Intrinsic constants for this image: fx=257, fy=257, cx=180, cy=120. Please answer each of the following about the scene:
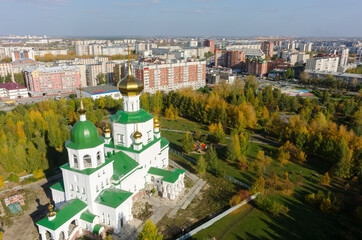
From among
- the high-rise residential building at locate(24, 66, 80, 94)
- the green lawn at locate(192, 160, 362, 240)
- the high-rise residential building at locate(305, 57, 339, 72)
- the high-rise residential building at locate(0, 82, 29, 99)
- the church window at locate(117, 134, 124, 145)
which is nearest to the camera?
the green lawn at locate(192, 160, 362, 240)

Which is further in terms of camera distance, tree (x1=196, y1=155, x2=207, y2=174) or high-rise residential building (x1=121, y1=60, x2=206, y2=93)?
high-rise residential building (x1=121, y1=60, x2=206, y2=93)

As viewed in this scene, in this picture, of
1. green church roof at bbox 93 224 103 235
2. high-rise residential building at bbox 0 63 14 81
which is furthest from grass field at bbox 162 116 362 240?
high-rise residential building at bbox 0 63 14 81

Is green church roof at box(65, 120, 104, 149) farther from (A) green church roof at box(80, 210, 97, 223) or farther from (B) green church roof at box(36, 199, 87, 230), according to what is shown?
(A) green church roof at box(80, 210, 97, 223)

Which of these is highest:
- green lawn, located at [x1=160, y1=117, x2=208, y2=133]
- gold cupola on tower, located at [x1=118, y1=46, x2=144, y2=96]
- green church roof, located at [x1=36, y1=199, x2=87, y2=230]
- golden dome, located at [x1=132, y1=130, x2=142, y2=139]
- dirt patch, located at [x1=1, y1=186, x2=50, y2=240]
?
gold cupola on tower, located at [x1=118, y1=46, x2=144, y2=96]

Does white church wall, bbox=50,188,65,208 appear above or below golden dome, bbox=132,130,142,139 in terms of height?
below

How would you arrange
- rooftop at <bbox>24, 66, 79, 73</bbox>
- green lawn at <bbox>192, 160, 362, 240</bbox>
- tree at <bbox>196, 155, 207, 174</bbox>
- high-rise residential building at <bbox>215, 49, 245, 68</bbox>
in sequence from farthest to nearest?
1. high-rise residential building at <bbox>215, 49, 245, 68</bbox>
2. rooftop at <bbox>24, 66, 79, 73</bbox>
3. tree at <bbox>196, 155, 207, 174</bbox>
4. green lawn at <bbox>192, 160, 362, 240</bbox>

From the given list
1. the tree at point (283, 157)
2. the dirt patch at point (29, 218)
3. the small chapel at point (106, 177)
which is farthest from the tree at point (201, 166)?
the dirt patch at point (29, 218)

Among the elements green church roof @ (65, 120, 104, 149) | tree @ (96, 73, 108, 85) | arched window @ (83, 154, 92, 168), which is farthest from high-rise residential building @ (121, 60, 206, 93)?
arched window @ (83, 154, 92, 168)

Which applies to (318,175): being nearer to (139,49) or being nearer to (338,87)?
(338,87)

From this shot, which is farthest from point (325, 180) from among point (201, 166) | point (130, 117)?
point (130, 117)
